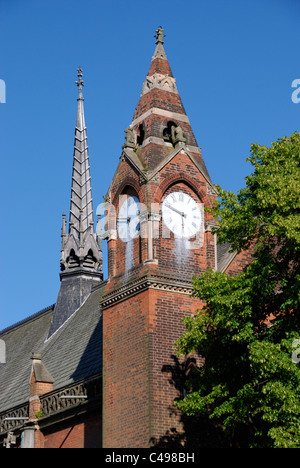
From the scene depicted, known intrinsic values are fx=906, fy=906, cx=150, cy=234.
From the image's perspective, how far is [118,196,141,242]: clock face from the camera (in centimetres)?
2856

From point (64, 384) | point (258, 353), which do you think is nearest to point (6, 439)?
point (64, 384)

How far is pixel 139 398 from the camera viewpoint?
84.2ft

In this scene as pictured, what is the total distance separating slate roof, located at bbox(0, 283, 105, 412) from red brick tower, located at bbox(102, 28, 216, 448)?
3573 millimetres

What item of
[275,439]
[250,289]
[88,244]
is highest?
[88,244]

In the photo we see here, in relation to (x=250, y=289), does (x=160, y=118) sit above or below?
above

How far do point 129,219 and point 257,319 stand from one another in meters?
7.09

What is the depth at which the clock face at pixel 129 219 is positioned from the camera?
28.6 m

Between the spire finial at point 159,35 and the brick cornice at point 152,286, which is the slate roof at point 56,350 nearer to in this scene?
the brick cornice at point 152,286

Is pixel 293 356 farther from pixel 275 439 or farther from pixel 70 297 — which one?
pixel 70 297

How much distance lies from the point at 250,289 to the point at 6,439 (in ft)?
47.5

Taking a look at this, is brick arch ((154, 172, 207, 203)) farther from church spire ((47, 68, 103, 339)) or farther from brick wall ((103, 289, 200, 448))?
church spire ((47, 68, 103, 339))

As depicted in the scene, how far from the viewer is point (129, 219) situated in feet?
95.5

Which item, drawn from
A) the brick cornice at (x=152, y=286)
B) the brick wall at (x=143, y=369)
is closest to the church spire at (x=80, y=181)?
Answer: the brick cornice at (x=152, y=286)

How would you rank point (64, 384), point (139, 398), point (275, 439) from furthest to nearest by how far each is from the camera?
point (64, 384), point (139, 398), point (275, 439)
